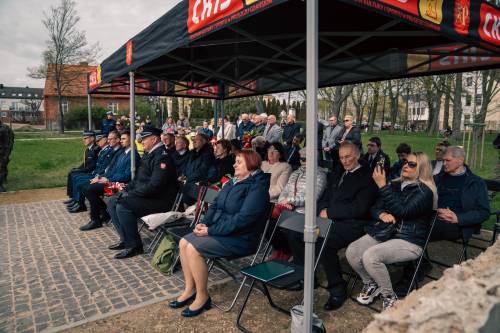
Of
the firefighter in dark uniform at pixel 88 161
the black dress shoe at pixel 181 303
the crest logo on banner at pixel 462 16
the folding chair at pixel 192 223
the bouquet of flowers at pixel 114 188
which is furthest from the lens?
the firefighter in dark uniform at pixel 88 161

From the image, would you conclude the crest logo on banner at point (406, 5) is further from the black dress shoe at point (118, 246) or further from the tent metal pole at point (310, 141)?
the black dress shoe at point (118, 246)

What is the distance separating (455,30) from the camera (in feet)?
10.0

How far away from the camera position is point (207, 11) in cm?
307

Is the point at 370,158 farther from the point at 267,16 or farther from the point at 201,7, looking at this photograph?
the point at 201,7

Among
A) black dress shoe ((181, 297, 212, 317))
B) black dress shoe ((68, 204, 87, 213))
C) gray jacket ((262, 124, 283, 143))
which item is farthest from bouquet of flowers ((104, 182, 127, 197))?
gray jacket ((262, 124, 283, 143))

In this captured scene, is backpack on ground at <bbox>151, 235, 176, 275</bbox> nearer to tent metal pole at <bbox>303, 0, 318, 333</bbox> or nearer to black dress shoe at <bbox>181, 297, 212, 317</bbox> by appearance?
black dress shoe at <bbox>181, 297, 212, 317</bbox>

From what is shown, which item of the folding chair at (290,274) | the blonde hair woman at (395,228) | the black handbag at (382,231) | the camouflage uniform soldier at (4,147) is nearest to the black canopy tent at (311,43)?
the folding chair at (290,274)

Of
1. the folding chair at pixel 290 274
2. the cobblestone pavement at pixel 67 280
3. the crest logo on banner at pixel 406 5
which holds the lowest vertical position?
the cobblestone pavement at pixel 67 280

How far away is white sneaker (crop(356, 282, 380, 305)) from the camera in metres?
3.41

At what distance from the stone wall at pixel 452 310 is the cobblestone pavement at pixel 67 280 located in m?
2.88

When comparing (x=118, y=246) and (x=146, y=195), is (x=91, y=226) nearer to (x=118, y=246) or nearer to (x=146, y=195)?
(x=118, y=246)

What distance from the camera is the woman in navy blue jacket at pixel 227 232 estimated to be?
3.30 m

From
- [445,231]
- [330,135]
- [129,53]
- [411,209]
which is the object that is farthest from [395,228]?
[330,135]

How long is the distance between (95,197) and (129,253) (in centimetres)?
175
